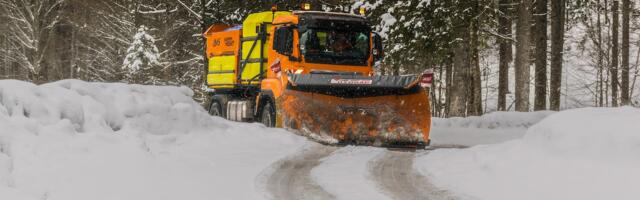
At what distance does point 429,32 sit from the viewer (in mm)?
18625

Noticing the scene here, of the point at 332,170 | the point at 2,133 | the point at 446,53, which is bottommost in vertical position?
the point at 332,170

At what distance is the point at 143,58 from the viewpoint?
96.5 ft

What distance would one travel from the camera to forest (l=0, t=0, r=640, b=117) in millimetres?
18922

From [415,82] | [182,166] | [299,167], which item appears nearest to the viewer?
[182,166]

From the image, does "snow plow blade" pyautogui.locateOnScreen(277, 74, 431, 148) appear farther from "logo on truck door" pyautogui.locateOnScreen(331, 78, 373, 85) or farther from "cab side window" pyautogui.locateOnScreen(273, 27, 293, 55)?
"cab side window" pyautogui.locateOnScreen(273, 27, 293, 55)

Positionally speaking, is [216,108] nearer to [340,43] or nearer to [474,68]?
[340,43]

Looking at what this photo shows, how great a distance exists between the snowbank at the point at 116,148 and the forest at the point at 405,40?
23.4 feet

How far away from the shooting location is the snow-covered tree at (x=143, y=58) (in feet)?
95.8

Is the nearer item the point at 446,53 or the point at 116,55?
the point at 446,53

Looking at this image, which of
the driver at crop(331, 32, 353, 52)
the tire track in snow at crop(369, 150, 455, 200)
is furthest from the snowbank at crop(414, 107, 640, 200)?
the driver at crop(331, 32, 353, 52)

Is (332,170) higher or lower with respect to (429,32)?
lower

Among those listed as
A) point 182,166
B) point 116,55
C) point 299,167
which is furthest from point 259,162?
point 116,55

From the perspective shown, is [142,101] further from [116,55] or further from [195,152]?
[116,55]

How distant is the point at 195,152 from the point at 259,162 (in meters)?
0.89
